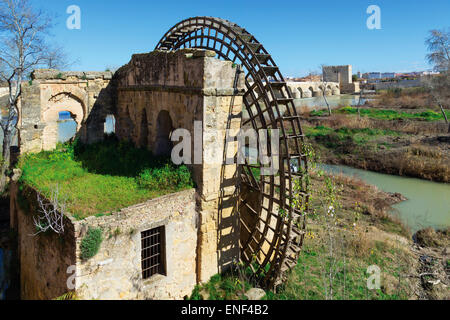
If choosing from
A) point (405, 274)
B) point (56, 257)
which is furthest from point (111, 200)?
point (405, 274)

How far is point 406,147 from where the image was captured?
23266mm

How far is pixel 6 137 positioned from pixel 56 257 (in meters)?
8.82

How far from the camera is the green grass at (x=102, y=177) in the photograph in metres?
7.74

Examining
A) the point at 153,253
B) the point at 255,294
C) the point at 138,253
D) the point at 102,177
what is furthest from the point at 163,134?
the point at 255,294

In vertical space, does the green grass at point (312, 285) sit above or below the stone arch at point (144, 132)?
below

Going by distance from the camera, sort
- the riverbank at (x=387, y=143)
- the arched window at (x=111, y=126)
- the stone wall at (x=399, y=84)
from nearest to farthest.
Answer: the arched window at (x=111, y=126) → the riverbank at (x=387, y=143) → the stone wall at (x=399, y=84)

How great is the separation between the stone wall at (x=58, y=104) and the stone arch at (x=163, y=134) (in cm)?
332

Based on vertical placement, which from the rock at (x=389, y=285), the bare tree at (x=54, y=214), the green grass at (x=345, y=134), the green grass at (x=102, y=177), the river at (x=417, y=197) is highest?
the green grass at (x=345, y=134)

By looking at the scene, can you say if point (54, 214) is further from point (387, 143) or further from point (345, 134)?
point (345, 134)

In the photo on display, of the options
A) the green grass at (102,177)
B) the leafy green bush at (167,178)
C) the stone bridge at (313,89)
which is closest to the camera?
the green grass at (102,177)

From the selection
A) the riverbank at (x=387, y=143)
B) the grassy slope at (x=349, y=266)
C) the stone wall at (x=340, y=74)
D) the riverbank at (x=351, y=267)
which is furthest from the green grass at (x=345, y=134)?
the stone wall at (x=340, y=74)

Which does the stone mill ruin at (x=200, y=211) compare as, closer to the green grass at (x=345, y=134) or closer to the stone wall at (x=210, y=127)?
the stone wall at (x=210, y=127)

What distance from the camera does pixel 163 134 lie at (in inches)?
437
